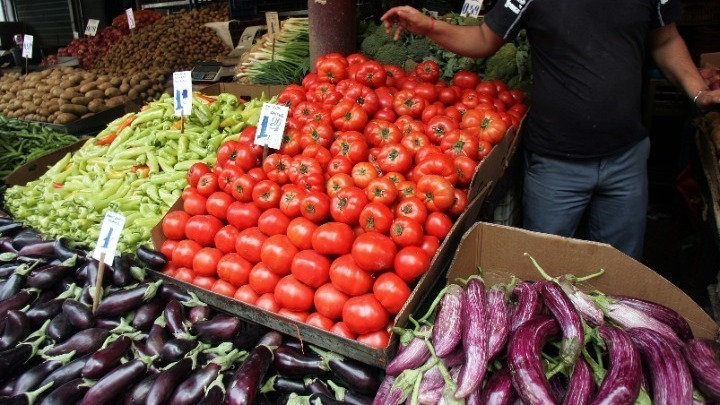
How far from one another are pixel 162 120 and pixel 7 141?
1821 mm

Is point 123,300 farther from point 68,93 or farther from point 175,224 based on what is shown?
point 68,93

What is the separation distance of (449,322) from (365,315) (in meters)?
0.35

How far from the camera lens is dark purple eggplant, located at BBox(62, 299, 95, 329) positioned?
223 centimetres

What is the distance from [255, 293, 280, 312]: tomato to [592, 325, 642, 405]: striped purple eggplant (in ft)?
4.16

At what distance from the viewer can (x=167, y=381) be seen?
1866 mm

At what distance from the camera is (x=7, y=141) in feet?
15.7

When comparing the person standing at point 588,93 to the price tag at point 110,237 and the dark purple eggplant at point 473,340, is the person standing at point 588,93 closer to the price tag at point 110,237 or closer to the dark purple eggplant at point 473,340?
the dark purple eggplant at point 473,340

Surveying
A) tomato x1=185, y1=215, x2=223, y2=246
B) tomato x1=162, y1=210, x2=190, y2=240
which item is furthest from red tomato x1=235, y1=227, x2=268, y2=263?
tomato x1=162, y1=210, x2=190, y2=240

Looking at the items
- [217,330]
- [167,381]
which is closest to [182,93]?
[217,330]

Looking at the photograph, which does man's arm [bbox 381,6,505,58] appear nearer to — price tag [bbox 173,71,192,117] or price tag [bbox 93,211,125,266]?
price tag [bbox 173,71,192,117]

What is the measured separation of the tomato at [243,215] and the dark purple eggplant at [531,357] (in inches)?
53.1

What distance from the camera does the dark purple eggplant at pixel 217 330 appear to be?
2137 mm

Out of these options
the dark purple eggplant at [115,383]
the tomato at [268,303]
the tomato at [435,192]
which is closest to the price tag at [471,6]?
the tomato at [435,192]

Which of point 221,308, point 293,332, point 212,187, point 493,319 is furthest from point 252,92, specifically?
point 493,319
